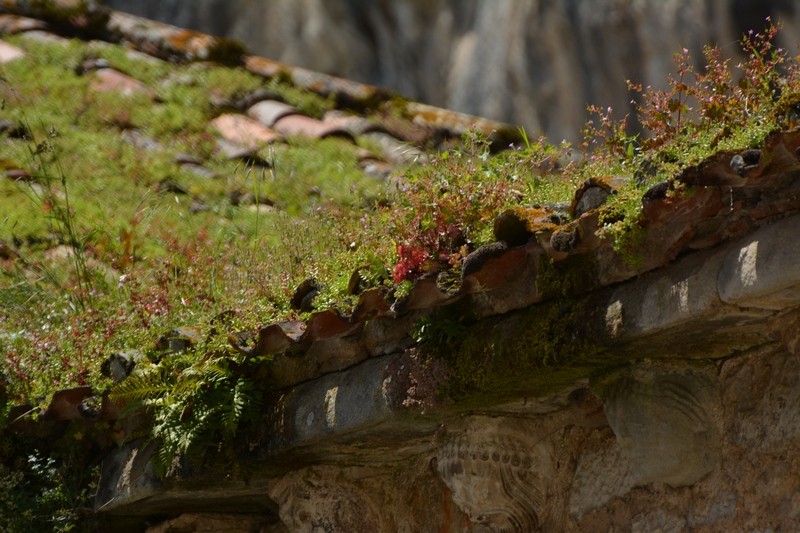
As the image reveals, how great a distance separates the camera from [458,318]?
396 centimetres

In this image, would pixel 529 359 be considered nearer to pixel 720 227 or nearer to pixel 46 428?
pixel 720 227

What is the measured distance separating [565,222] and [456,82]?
11.0 meters

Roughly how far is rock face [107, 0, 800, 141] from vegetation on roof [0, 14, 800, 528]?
320 cm

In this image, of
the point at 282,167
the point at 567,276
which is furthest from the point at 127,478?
the point at 282,167

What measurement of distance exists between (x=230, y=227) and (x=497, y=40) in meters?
6.86

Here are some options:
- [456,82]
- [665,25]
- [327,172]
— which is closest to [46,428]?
[327,172]

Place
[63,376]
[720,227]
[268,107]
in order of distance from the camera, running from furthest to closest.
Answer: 1. [268,107]
2. [63,376]
3. [720,227]

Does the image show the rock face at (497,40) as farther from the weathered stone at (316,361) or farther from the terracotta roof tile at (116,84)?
the weathered stone at (316,361)

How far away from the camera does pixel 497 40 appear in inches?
536

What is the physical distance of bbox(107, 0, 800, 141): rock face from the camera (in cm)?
1142

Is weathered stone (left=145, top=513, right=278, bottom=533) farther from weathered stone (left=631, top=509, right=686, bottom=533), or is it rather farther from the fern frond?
weathered stone (left=631, top=509, right=686, bottom=533)

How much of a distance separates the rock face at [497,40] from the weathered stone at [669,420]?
17.3 feet

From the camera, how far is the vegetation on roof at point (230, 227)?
3816mm

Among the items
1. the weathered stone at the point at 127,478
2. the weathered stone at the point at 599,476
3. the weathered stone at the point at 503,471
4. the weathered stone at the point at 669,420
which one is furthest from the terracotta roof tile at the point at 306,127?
the weathered stone at the point at 669,420
